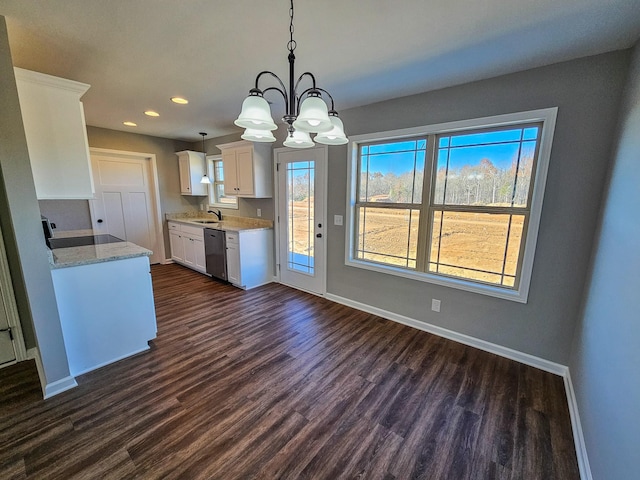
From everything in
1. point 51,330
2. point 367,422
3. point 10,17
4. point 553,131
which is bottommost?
point 367,422

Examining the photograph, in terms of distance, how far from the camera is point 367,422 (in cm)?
175

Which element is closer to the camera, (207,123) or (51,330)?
(51,330)

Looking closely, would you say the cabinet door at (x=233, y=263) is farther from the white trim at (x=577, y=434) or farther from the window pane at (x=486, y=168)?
the white trim at (x=577, y=434)

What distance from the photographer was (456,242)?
268cm

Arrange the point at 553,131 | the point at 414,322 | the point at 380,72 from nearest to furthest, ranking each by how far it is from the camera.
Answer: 1. the point at 553,131
2. the point at 380,72
3. the point at 414,322

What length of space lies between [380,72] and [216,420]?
2.87m

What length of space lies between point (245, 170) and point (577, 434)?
14.1ft

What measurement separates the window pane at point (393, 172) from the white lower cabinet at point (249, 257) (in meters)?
1.74

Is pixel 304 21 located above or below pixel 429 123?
above

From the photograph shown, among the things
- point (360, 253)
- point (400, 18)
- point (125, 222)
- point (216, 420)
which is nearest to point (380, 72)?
point (400, 18)

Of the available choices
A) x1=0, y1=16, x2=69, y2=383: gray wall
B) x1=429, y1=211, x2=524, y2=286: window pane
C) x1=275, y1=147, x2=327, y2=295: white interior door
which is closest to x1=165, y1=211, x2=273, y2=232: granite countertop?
x1=275, y1=147, x2=327, y2=295: white interior door

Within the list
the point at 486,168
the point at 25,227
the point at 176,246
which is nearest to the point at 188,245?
the point at 176,246

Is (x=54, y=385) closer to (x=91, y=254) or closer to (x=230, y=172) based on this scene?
(x=91, y=254)

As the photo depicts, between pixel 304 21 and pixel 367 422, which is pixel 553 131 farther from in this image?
pixel 367 422
